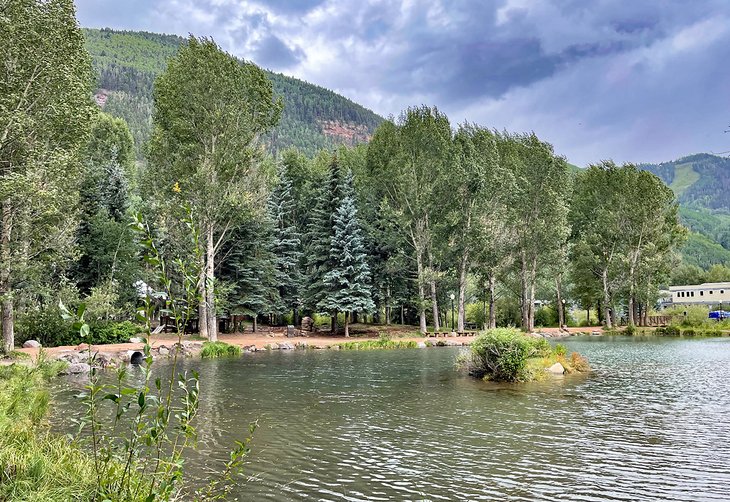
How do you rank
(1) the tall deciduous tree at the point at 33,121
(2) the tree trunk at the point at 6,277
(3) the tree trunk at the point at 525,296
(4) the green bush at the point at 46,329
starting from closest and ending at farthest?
(1) the tall deciduous tree at the point at 33,121, (2) the tree trunk at the point at 6,277, (4) the green bush at the point at 46,329, (3) the tree trunk at the point at 525,296

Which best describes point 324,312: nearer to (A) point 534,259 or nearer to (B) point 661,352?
(A) point 534,259

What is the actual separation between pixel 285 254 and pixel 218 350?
58.7 feet

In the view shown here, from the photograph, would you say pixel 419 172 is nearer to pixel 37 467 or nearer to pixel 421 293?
pixel 421 293

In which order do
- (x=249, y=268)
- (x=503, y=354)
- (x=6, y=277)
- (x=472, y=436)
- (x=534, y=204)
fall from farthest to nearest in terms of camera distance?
(x=534, y=204)
(x=249, y=268)
(x=6, y=277)
(x=503, y=354)
(x=472, y=436)

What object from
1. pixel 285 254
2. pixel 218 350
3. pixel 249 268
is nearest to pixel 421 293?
pixel 285 254

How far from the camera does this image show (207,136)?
3238 centimetres

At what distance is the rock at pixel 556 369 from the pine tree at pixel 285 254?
26.4 m

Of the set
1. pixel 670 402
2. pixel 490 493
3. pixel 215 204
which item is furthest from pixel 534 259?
pixel 490 493

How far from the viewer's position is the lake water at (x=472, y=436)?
7.04 meters

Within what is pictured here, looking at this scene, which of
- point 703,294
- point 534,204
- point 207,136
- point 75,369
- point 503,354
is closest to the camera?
point 503,354

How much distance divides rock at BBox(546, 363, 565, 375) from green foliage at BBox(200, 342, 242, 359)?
16508mm

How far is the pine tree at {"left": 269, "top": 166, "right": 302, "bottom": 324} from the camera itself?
140ft

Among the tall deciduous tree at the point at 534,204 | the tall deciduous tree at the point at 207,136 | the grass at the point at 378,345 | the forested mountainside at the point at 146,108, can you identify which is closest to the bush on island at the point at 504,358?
the grass at the point at 378,345

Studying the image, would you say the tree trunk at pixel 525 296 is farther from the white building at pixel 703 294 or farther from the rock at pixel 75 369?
the white building at pixel 703 294
